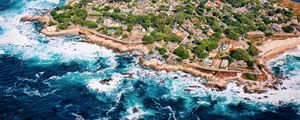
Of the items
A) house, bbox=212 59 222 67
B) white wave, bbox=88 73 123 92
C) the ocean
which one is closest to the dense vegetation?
house, bbox=212 59 222 67

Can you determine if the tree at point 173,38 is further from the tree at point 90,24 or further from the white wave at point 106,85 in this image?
the tree at point 90,24

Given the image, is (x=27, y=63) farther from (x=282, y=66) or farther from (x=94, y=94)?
(x=282, y=66)

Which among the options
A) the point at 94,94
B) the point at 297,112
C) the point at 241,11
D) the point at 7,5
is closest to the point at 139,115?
the point at 94,94

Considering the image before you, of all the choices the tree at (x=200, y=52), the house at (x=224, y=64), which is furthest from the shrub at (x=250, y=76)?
the tree at (x=200, y=52)

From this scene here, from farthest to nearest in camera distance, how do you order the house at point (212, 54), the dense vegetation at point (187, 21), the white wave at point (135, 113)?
the dense vegetation at point (187, 21) < the house at point (212, 54) < the white wave at point (135, 113)

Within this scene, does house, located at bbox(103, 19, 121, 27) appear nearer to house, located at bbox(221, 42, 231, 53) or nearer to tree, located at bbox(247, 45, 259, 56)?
house, located at bbox(221, 42, 231, 53)

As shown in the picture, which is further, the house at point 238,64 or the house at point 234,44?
the house at point 234,44

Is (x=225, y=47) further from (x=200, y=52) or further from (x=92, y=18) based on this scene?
(x=92, y=18)
